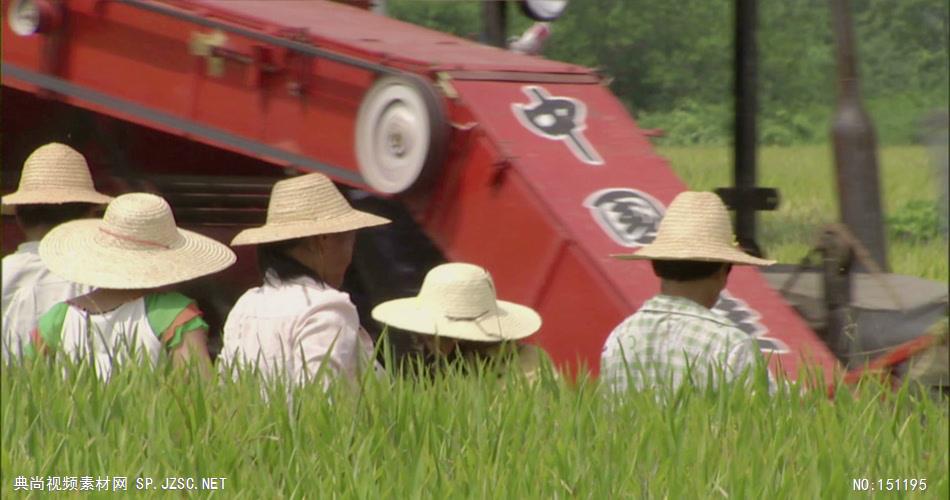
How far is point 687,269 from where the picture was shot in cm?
435

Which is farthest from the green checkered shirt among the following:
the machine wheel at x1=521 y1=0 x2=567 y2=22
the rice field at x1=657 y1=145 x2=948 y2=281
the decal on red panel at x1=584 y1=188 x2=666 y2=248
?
the machine wheel at x1=521 y1=0 x2=567 y2=22

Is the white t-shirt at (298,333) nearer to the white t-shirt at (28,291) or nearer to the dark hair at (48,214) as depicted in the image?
the white t-shirt at (28,291)

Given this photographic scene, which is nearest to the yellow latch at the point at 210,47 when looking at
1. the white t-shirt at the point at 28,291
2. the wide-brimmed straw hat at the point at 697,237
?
the white t-shirt at the point at 28,291

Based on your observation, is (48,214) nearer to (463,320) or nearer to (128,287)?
(128,287)

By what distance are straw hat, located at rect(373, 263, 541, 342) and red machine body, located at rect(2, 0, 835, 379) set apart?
3.20 ft

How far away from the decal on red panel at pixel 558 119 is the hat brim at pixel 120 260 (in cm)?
172

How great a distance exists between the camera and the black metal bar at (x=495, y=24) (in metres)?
7.61

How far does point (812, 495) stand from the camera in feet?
10.3

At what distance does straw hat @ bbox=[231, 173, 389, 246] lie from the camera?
4.48 m

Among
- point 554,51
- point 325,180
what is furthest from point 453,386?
point 554,51

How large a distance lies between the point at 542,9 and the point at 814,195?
4.90 m

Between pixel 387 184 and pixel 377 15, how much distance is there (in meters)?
1.68

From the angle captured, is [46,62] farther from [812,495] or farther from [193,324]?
[812,495]

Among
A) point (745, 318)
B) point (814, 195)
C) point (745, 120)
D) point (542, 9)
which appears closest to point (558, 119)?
point (745, 120)
